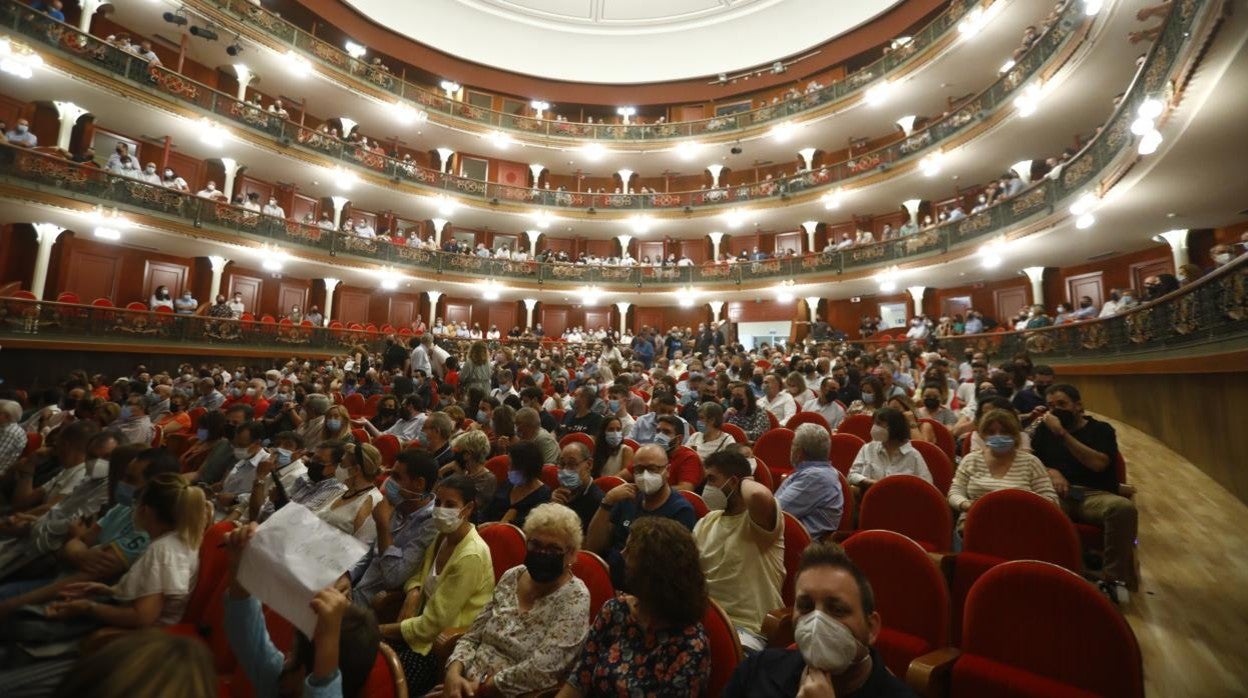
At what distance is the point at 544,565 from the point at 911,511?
6.91ft

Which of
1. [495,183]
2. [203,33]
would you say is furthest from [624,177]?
[203,33]

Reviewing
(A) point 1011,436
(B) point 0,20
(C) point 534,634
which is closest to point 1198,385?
(A) point 1011,436

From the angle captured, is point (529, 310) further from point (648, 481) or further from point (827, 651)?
point (827, 651)

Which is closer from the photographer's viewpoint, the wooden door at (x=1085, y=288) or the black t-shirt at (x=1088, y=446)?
the black t-shirt at (x=1088, y=446)

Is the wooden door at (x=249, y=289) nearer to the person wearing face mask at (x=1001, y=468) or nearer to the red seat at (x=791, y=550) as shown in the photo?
the red seat at (x=791, y=550)

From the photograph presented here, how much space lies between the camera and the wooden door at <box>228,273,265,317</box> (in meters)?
15.6

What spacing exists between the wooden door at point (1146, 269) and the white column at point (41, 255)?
74.0 feet

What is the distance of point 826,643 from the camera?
139 centimetres

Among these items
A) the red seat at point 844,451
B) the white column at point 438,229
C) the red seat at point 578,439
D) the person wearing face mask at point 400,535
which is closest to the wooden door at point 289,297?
the white column at point 438,229

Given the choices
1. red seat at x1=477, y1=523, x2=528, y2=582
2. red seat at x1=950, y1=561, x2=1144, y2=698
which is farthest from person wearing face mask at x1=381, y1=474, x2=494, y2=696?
red seat at x1=950, y1=561, x2=1144, y2=698

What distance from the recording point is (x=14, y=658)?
2066mm

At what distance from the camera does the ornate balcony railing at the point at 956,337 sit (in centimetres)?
467

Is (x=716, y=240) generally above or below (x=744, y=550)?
above

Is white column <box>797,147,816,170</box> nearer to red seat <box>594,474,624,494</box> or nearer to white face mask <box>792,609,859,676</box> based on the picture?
red seat <box>594,474,624,494</box>
